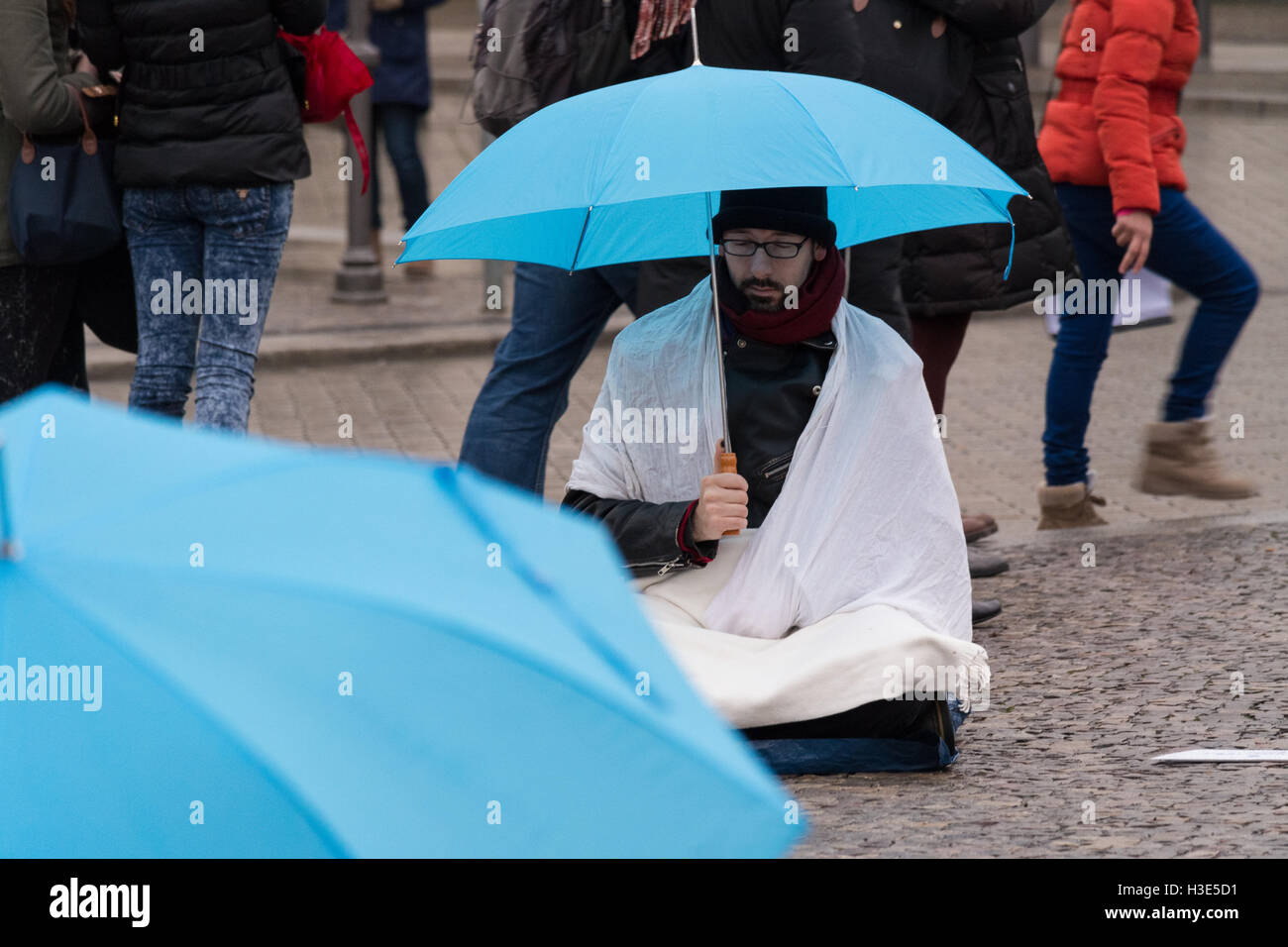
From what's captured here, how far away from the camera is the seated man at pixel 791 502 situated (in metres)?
3.66

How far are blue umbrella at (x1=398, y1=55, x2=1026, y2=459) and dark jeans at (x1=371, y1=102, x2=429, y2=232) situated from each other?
668 centimetres

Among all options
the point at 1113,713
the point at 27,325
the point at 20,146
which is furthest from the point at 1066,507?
the point at 20,146

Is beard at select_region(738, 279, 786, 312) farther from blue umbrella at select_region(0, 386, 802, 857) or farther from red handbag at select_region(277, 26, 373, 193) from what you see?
blue umbrella at select_region(0, 386, 802, 857)

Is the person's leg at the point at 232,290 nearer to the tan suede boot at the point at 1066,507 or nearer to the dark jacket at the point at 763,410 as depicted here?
the dark jacket at the point at 763,410

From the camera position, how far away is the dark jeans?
1057cm

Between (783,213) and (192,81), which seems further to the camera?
(192,81)

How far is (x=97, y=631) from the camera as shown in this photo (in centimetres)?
181

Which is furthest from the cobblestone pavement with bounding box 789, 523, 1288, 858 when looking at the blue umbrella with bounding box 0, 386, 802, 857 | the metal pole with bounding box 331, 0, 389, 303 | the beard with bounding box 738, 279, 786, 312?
the metal pole with bounding box 331, 0, 389, 303

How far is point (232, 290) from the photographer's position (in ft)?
16.1

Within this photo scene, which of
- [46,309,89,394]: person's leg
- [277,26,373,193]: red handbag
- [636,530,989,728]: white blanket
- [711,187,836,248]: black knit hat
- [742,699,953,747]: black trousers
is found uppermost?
[277,26,373,193]: red handbag

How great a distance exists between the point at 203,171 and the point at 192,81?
8.7 inches

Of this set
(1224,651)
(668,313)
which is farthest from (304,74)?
(1224,651)

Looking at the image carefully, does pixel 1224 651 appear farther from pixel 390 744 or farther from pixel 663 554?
pixel 390 744

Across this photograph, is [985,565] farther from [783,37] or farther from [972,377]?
[972,377]
